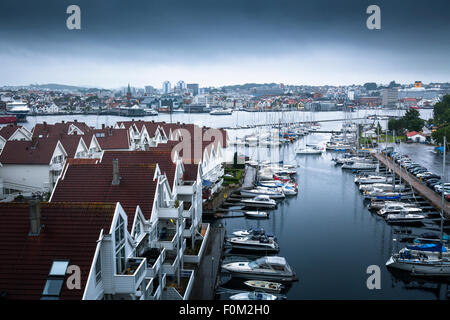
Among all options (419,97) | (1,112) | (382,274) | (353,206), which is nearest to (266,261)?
(382,274)

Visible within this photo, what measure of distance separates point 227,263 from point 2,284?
10.5 metres

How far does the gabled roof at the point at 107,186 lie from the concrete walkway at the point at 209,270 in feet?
10.5

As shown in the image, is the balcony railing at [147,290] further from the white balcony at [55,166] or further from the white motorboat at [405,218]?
the white motorboat at [405,218]

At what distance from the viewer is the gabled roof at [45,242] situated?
598 cm

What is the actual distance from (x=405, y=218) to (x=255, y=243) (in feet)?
33.2

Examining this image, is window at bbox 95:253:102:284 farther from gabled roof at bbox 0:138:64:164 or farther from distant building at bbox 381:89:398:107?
distant building at bbox 381:89:398:107

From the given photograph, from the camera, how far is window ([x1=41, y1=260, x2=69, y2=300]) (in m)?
5.83

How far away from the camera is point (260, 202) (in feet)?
80.5

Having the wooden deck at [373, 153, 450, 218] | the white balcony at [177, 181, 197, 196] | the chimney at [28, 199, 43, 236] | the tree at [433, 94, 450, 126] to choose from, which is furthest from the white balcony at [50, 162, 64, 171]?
the tree at [433, 94, 450, 126]

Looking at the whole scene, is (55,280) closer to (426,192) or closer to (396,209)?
(396,209)

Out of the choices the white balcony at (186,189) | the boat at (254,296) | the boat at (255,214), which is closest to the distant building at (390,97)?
the boat at (255,214)

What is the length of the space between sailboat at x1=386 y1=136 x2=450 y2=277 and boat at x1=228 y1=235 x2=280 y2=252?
5.10m

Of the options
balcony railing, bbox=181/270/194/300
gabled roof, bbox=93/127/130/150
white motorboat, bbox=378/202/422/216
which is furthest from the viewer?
gabled roof, bbox=93/127/130/150
